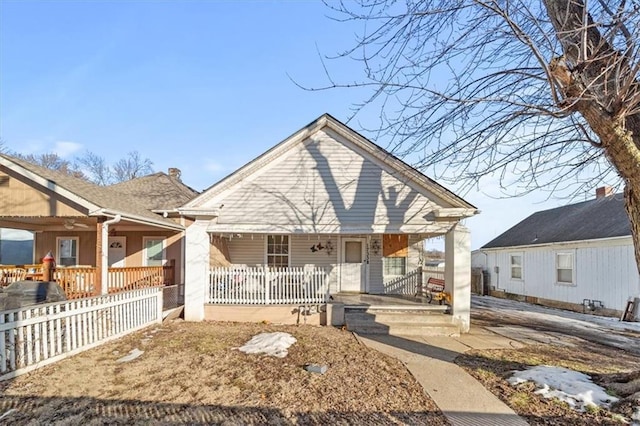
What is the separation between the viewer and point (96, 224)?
1126 centimetres

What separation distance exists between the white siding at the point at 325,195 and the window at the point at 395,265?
3095mm

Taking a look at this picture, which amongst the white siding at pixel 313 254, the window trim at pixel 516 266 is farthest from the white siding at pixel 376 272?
the window trim at pixel 516 266

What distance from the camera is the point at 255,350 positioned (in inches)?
277

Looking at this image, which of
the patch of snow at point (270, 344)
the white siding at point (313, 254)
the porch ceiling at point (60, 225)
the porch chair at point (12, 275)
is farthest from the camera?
the white siding at point (313, 254)

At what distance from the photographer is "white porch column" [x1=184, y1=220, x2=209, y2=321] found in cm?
1009

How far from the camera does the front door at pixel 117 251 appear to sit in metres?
13.7

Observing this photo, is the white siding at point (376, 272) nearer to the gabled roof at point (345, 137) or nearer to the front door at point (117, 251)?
the gabled roof at point (345, 137)

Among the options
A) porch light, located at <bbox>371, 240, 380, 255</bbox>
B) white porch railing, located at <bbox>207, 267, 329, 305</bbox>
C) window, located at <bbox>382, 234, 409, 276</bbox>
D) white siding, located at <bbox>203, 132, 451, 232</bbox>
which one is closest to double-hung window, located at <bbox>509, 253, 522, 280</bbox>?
window, located at <bbox>382, 234, 409, 276</bbox>

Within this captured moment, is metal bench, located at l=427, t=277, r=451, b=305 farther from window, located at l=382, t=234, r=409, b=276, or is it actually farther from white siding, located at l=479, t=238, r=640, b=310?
white siding, located at l=479, t=238, r=640, b=310

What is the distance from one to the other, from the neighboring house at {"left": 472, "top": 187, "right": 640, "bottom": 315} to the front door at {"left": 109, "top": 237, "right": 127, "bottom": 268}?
55.8 ft

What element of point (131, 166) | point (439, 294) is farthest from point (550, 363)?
point (131, 166)

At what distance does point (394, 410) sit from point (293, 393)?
1368 millimetres

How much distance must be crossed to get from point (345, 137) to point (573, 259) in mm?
11520

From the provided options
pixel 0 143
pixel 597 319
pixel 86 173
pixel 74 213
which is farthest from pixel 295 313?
pixel 86 173
